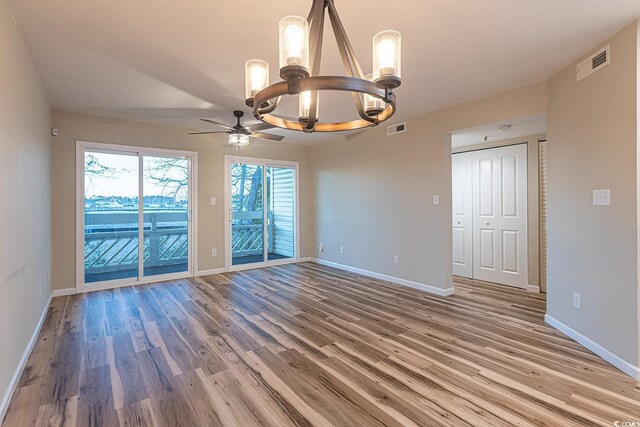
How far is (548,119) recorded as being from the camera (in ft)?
10.0

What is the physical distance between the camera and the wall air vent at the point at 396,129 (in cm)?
450

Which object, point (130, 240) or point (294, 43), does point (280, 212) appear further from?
point (294, 43)

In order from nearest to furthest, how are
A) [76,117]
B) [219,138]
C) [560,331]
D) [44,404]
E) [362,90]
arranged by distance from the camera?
1. [362,90]
2. [44,404]
3. [560,331]
4. [76,117]
5. [219,138]

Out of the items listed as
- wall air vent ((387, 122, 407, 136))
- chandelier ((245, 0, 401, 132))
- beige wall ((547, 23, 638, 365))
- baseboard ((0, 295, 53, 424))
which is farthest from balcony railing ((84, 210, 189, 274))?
beige wall ((547, 23, 638, 365))

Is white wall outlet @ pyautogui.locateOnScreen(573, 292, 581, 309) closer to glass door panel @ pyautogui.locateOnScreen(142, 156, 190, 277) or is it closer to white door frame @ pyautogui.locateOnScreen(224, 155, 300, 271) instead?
white door frame @ pyautogui.locateOnScreen(224, 155, 300, 271)

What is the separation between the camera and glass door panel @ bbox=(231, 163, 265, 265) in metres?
5.68

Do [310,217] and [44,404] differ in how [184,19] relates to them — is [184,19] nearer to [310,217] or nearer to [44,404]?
[44,404]

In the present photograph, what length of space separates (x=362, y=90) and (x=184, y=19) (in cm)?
156

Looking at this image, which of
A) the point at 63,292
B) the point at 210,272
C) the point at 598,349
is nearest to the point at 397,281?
the point at 598,349

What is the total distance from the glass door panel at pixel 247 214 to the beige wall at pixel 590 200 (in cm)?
449

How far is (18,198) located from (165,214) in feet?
9.15

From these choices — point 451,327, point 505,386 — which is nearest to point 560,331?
point 451,327

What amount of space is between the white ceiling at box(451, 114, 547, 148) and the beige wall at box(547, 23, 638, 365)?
41cm

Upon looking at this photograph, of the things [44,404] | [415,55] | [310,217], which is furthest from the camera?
[310,217]
